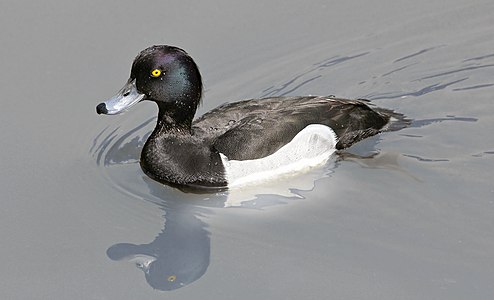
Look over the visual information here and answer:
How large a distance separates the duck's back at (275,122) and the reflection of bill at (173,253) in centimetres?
64

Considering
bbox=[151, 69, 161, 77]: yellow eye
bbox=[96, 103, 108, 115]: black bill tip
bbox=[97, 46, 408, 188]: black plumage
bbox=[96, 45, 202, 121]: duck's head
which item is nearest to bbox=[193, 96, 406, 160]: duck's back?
bbox=[97, 46, 408, 188]: black plumage

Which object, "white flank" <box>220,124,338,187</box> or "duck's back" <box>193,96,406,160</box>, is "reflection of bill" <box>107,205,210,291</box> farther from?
"duck's back" <box>193,96,406,160</box>

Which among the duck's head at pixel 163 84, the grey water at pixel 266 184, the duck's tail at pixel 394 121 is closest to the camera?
the grey water at pixel 266 184

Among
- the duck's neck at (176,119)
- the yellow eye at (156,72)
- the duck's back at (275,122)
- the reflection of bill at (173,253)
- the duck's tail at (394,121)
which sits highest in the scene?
the yellow eye at (156,72)

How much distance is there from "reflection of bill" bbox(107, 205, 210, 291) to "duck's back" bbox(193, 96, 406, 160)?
0.64 m

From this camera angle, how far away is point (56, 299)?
268 inches

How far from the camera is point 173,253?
724cm

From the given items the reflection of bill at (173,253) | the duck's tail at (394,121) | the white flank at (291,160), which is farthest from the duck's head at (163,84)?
the duck's tail at (394,121)

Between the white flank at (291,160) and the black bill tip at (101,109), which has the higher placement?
the black bill tip at (101,109)

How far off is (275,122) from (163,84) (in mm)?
892

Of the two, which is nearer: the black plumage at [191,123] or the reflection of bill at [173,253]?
the reflection of bill at [173,253]

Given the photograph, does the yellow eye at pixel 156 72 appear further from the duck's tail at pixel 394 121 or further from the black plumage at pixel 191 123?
the duck's tail at pixel 394 121

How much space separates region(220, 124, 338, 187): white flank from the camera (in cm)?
791

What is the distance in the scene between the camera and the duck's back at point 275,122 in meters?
7.88
